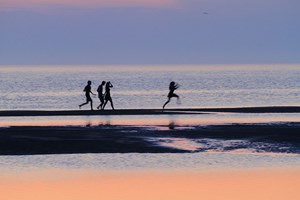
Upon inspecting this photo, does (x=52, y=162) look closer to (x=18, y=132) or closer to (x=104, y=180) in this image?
(x=104, y=180)

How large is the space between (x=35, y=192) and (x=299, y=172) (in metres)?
6.99

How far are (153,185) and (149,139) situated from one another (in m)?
10.3

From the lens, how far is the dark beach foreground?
95.9 feet

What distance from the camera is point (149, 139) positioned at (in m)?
32.1

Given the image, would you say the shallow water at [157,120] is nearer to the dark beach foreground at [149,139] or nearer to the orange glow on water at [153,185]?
the dark beach foreground at [149,139]

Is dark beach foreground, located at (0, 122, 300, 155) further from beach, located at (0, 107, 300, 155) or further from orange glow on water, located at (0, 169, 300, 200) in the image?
orange glow on water, located at (0, 169, 300, 200)

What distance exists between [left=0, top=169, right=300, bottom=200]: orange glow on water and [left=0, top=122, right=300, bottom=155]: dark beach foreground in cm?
505

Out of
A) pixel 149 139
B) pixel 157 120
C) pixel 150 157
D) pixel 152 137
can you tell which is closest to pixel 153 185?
pixel 150 157

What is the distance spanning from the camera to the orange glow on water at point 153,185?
20.4 meters

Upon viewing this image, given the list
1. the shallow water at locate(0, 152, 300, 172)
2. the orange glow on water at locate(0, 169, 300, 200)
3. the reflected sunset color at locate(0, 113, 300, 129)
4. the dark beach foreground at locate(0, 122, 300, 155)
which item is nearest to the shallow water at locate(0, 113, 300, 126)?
the reflected sunset color at locate(0, 113, 300, 129)

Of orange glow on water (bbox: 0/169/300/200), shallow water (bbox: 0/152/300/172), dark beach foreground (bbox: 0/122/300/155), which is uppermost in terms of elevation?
dark beach foreground (bbox: 0/122/300/155)

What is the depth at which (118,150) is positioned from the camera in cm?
2895

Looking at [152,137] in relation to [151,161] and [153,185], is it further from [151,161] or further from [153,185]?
[153,185]

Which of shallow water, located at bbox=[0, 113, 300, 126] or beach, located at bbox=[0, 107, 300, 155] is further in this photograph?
shallow water, located at bbox=[0, 113, 300, 126]
